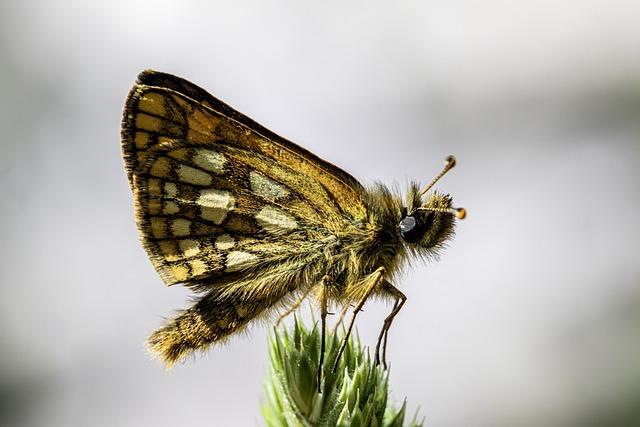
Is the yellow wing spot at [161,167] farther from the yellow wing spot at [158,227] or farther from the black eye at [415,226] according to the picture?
the black eye at [415,226]

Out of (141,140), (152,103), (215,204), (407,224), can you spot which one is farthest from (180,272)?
(407,224)

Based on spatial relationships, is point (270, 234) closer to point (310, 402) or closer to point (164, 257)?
point (164, 257)

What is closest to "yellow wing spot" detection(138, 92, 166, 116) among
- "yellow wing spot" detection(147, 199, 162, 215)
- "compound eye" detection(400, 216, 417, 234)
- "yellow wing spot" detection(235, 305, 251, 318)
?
"yellow wing spot" detection(147, 199, 162, 215)

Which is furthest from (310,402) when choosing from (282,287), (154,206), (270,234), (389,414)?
(154,206)

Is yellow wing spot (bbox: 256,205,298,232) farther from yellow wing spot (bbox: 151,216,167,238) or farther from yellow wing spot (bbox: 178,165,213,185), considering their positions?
yellow wing spot (bbox: 151,216,167,238)

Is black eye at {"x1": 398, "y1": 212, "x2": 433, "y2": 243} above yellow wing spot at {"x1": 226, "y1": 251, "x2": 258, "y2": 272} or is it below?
above

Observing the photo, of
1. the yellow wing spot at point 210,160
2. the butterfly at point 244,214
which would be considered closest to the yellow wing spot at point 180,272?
the butterfly at point 244,214
